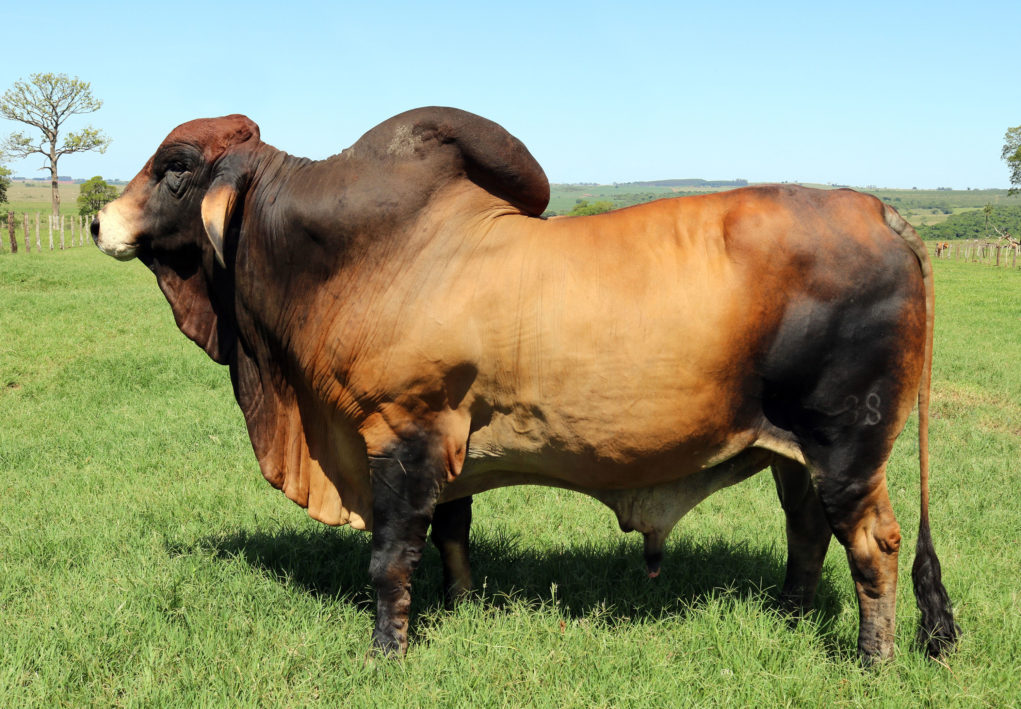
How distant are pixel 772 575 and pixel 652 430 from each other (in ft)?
5.72

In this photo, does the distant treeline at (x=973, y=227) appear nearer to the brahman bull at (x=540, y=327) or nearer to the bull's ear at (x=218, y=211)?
the brahman bull at (x=540, y=327)

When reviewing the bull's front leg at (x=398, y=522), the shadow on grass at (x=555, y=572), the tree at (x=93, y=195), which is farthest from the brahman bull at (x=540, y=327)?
the tree at (x=93, y=195)

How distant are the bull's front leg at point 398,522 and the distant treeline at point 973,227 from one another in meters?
81.1

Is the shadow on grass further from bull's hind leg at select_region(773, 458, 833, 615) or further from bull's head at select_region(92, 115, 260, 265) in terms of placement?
bull's head at select_region(92, 115, 260, 265)

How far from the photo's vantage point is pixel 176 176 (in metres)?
3.69

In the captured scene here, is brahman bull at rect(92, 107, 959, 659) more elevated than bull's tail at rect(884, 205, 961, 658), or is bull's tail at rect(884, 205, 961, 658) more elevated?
brahman bull at rect(92, 107, 959, 659)

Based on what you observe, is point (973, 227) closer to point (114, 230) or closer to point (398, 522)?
point (398, 522)

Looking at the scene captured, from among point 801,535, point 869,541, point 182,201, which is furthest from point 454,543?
point 182,201

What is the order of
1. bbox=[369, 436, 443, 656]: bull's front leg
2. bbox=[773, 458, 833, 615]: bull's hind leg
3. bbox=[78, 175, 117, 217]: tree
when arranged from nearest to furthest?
bbox=[369, 436, 443, 656]: bull's front leg < bbox=[773, 458, 833, 615]: bull's hind leg < bbox=[78, 175, 117, 217]: tree

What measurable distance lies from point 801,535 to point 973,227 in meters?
99.5

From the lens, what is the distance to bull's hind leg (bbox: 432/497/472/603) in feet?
13.1

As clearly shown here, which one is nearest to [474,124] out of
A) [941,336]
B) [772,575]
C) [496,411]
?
[496,411]

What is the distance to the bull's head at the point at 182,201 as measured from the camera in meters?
3.67

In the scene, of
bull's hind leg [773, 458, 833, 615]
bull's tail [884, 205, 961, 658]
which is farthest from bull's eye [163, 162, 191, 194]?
bull's tail [884, 205, 961, 658]
